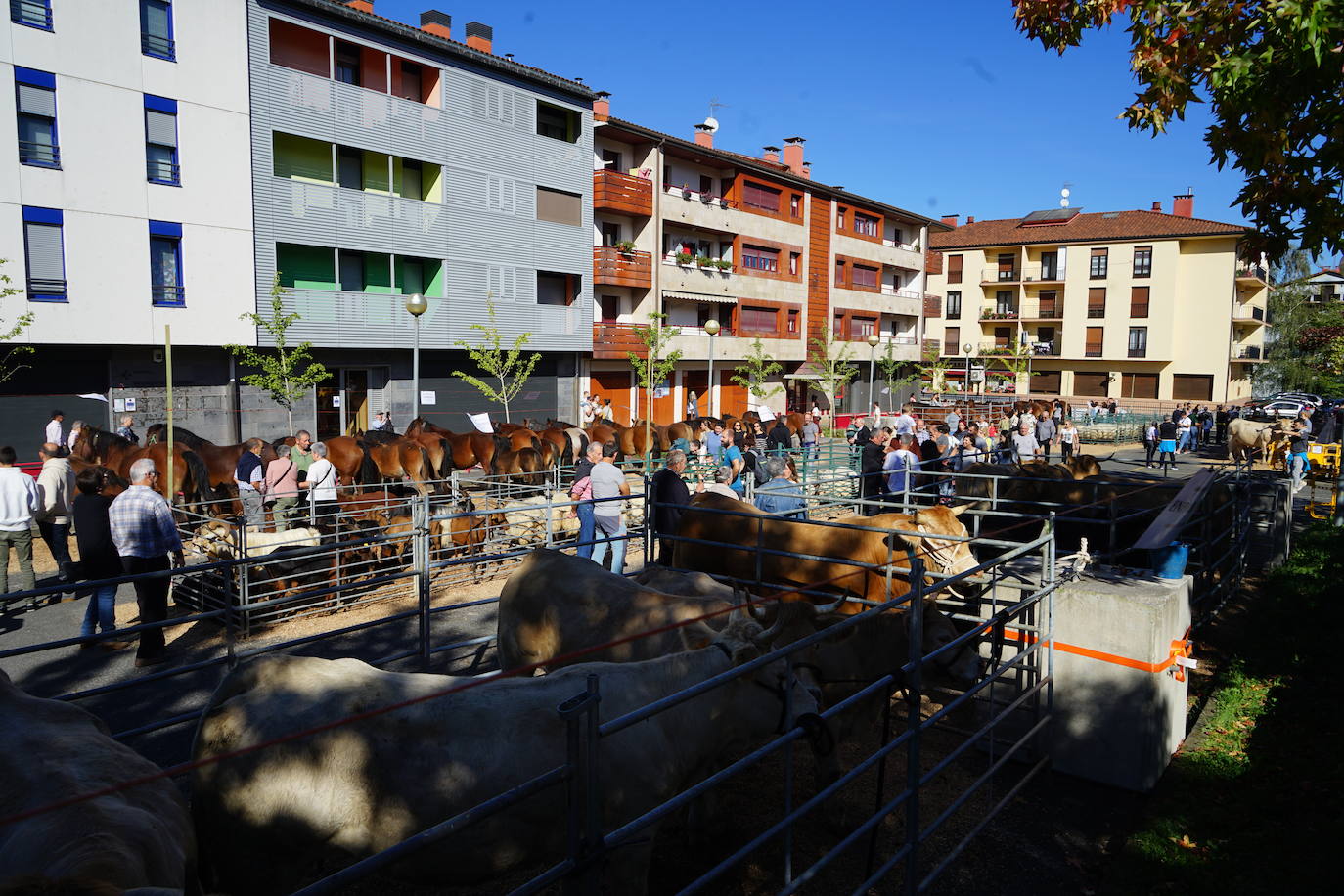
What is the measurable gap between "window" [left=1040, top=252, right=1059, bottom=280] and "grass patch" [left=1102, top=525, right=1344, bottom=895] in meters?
55.8

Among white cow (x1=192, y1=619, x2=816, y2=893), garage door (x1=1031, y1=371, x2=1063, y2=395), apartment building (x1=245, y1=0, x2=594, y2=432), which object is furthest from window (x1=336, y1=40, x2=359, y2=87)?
garage door (x1=1031, y1=371, x2=1063, y2=395)

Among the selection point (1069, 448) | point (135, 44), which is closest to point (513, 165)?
point (135, 44)

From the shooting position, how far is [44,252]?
19.6 m

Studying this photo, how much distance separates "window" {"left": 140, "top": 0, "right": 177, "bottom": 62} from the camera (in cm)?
2075

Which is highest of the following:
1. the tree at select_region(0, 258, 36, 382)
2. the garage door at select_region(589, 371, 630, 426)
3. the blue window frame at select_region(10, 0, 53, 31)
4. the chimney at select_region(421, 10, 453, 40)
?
the chimney at select_region(421, 10, 453, 40)

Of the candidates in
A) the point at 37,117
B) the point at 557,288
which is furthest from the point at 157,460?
the point at 557,288

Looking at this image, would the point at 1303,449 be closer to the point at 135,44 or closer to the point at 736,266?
the point at 736,266

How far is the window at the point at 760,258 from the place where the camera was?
130 feet

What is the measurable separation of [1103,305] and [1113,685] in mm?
58523

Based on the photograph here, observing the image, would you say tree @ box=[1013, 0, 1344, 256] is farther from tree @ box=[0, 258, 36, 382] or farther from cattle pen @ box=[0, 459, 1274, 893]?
tree @ box=[0, 258, 36, 382]

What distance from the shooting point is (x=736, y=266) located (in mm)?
38594

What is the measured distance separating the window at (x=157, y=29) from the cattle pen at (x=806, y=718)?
51.7ft

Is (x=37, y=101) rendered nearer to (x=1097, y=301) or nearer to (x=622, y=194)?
(x=622, y=194)

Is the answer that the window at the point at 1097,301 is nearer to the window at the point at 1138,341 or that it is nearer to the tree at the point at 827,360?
the window at the point at 1138,341
